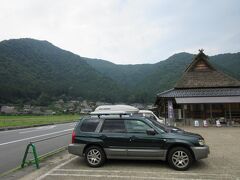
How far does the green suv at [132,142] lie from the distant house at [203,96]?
16927mm

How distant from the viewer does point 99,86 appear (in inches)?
3890

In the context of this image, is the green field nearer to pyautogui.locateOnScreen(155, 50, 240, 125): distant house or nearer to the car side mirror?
pyautogui.locateOnScreen(155, 50, 240, 125): distant house

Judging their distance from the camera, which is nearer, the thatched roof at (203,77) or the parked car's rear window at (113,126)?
the parked car's rear window at (113,126)

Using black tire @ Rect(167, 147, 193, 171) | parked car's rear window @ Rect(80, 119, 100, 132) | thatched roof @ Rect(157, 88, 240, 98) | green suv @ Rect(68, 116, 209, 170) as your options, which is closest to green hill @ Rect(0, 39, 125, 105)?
thatched roof @ Rect(157, 88, 240, 98)

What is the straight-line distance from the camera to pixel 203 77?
28516mm

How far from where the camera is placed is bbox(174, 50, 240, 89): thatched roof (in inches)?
1069

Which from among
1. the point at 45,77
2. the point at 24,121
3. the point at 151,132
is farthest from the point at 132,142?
the point at 45,77

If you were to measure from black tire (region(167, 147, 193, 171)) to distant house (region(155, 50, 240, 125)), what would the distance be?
17.1 metres

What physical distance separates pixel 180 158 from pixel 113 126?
2.34 meters

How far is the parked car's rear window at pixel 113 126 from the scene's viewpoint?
8.09 metres

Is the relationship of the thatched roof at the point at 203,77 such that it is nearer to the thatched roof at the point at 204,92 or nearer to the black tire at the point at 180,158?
the thatched roof at the point at 204,92

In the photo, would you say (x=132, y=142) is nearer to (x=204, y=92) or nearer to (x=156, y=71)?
(x=204, y=92)

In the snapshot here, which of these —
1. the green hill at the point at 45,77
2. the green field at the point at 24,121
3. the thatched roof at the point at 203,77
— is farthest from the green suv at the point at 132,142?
the green hill at the point at 45,77

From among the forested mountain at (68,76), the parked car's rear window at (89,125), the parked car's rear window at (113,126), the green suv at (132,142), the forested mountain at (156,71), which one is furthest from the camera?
the forested mountain at (68,76)
